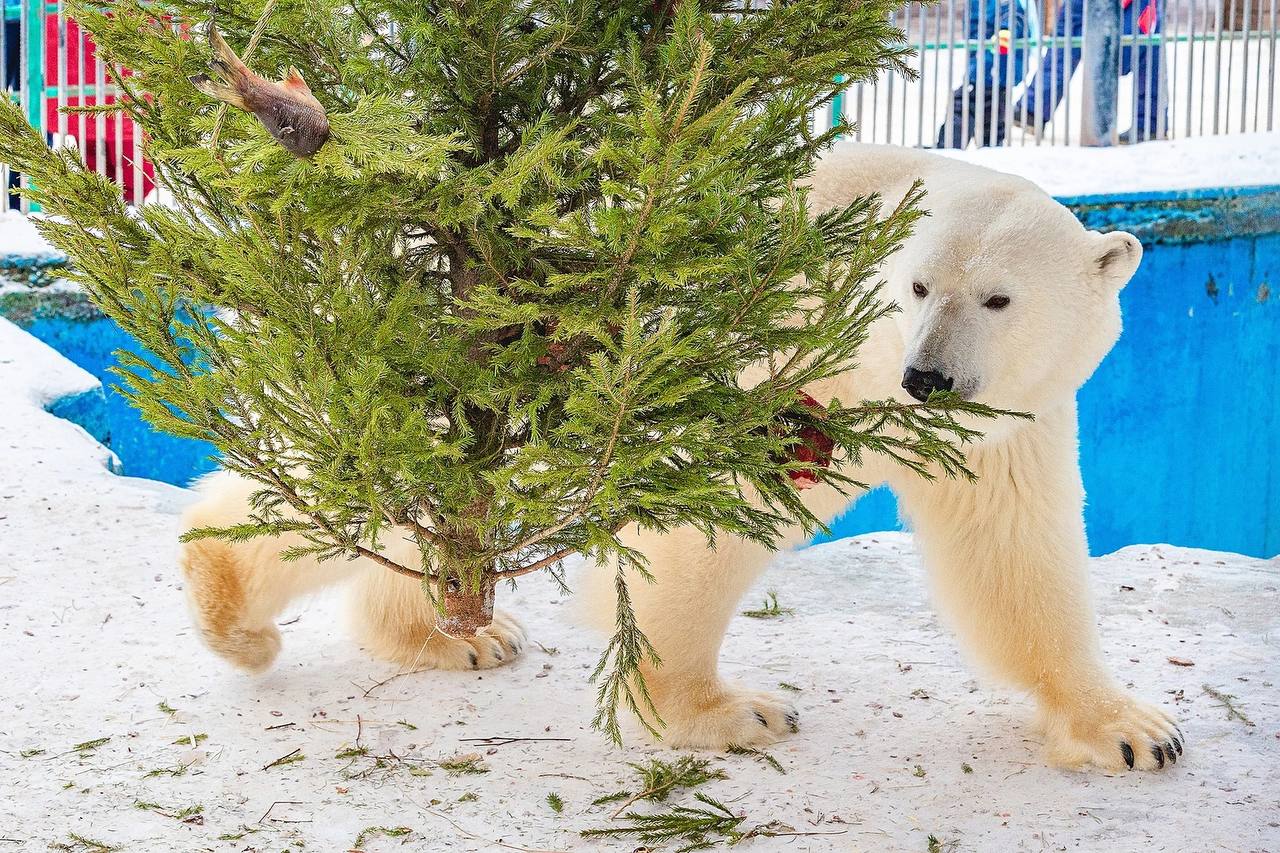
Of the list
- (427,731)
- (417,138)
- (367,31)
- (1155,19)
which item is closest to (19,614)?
(427,731)

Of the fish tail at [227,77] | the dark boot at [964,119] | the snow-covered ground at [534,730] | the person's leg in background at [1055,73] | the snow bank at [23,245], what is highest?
the person's leg in background at [1055,73]

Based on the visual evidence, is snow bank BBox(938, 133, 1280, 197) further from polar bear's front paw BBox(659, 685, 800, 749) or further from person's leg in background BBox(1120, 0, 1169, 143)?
polar bear's front paw BBox(659, 685, 800, 749)

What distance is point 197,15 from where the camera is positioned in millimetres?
1505

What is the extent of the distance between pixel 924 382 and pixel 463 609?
797 mm

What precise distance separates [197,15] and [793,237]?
2.52ft

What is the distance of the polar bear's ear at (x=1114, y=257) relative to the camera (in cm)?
208

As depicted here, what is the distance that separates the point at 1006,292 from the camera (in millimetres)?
2029

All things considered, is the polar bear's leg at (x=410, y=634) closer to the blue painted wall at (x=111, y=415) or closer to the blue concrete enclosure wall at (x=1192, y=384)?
the blue painted wall at (x=111, y=415)

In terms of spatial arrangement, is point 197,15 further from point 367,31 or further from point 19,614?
point 19,614

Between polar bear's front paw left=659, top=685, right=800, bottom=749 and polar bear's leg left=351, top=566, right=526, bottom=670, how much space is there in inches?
23.2

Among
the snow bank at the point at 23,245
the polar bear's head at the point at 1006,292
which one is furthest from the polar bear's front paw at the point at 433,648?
the snow bank at the point at 23,245

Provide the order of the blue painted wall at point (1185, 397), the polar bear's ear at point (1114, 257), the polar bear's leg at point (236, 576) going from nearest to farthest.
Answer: the polar bear's ear at point (1114, 257) → the polar bear's leg at point (236, 576) → the blue painted wall at point (1185, 397)

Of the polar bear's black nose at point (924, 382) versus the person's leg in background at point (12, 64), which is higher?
the person's leg in background at point (12, 64)

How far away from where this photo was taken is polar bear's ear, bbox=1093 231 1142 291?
208cm
